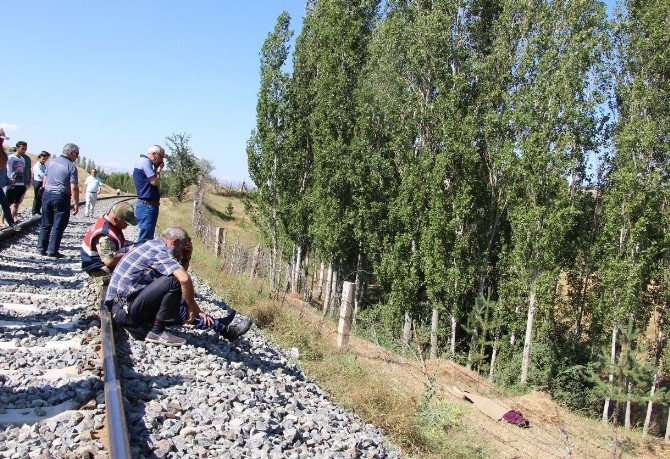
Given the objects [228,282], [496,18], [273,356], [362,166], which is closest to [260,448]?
[273,356]

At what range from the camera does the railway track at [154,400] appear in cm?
364

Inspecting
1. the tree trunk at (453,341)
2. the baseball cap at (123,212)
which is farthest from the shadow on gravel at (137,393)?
the tree trunk at (453,341)

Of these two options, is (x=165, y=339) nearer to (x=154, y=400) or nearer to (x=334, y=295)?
(x=154, y=400)

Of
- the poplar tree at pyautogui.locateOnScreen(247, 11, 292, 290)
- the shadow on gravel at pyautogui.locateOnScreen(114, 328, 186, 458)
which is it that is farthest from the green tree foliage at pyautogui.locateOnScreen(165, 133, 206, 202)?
the shadow on gravel at pyautogui.locateOnScreen(114, 328, 186, 458)

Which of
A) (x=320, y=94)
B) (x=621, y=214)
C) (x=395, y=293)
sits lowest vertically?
(x=395, y=293)

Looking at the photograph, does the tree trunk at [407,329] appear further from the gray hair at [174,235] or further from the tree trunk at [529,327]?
the gray hair at [174,235]

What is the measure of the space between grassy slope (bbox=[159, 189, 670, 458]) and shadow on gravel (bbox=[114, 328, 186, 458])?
2.14 meters

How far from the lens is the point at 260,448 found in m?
3.93

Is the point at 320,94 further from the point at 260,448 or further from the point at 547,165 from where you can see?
the point at 260,448

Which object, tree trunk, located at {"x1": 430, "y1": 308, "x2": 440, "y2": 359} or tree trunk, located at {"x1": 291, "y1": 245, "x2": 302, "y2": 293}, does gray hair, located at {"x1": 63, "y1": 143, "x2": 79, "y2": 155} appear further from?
tree trunk, located at {"x1": 291, "y1": 245, "x2": 302, "y2": 293}

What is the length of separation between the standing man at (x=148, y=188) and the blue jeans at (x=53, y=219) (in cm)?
281

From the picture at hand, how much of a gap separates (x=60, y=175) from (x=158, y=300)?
6.10 metres

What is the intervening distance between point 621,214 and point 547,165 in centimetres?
253

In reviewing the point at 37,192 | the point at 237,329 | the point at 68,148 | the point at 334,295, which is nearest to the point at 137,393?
the point at 237,329
